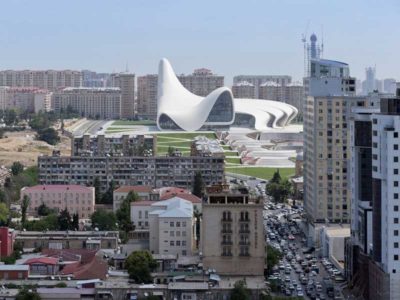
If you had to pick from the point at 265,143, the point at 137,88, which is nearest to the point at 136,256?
the point at 265,143

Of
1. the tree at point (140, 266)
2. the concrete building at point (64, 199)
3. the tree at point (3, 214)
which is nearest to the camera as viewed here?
the tree at point (140, 266)

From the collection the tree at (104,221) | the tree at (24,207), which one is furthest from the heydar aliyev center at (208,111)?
the tree at (104,221)

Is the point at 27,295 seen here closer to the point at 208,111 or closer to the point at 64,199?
the point at 64,199

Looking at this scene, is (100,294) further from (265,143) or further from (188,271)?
(265,143)

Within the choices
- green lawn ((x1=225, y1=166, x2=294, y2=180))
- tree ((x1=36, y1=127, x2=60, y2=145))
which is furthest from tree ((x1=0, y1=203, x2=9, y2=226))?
tree ((x1=36, y1=127, x2=60, y2=145))

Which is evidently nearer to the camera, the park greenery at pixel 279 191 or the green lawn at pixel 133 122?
the park greenery at pixel 279 191

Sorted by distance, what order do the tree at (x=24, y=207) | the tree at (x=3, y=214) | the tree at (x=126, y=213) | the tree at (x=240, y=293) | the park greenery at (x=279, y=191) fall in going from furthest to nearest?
the park greenery at (x=279, y=191)
the tree at (x=24, y=207)
the tree at (x=3, y=214)
the tree at (x=126, y=213)
the tree at (x=240, y=293)

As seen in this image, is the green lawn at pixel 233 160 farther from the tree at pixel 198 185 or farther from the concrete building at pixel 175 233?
the concrete building at pixel 175 233

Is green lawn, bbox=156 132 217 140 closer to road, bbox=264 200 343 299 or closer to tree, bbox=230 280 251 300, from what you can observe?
road, bbox=264 200 343 299
